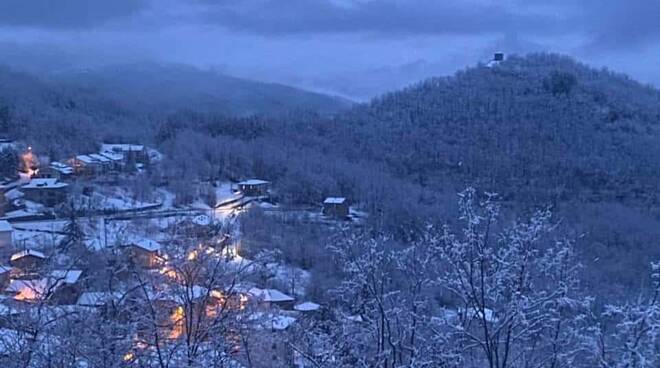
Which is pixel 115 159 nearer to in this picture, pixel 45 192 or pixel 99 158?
pixel 99 158

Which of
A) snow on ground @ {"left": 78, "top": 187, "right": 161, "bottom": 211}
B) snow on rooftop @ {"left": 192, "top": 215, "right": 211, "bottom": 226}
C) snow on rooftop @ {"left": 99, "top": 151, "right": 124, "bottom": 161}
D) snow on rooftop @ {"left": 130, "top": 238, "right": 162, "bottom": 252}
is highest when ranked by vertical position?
snow on rooftop @ {"left": 192, "top": 215, "right": 211, "bottom": 226}

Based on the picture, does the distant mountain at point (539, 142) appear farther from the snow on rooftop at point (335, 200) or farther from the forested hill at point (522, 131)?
the snow on rooftop at point (335, 200)

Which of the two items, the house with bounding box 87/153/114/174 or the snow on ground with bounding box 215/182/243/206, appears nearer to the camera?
the snow on ground with bounding box 215/182/243/206

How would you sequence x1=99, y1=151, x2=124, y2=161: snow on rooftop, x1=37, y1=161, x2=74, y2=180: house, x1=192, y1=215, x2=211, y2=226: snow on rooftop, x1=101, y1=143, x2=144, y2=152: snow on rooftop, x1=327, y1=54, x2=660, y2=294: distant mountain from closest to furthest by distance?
x1=192, y1=215, x2=211, y2=226: snow on rooftop < x1=327, y1=54, x2=660, y2=294: distant mountain < x1=37, y1=161, x2=74, y2=180: house < x1=99, y1=151, x2=124, y2=161: snow on rooftop < x1=101, y1=143, x2=144, y2=152: snow on rooftop

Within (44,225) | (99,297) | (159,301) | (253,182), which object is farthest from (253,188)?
(159,301)

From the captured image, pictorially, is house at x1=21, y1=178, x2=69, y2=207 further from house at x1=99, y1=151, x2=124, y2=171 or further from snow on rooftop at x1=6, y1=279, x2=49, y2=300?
snow on rooftop at x1=6, y1=279, x2=49, y2=300

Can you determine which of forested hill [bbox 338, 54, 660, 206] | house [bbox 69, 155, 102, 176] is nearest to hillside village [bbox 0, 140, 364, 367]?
house [bbox 69, 155, 102, 176]

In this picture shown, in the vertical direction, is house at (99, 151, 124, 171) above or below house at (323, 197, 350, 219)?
above
